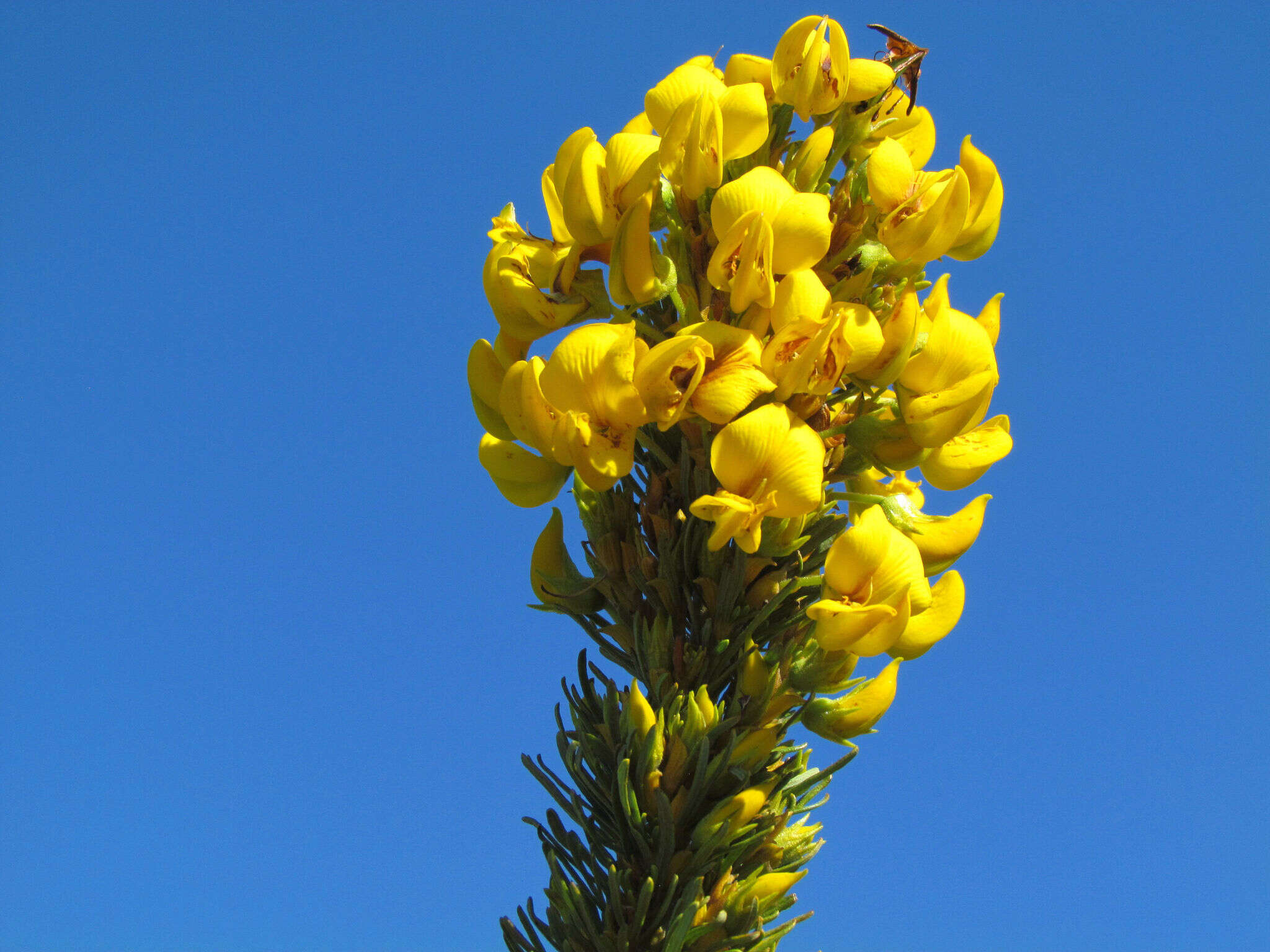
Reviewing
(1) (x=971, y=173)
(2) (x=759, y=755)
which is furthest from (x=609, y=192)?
(2) (x=759, y=755)

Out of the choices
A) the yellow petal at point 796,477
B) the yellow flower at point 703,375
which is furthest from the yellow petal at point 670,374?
the yellow petal at point 796,477

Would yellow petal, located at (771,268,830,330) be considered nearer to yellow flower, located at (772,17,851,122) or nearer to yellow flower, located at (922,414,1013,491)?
yellow flower, located at (922,414,1013,491)

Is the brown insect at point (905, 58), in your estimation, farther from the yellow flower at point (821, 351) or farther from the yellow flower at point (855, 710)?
the yellow flower at point (855, 710)

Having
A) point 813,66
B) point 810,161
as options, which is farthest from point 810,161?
point 813,66

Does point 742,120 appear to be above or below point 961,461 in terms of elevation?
above

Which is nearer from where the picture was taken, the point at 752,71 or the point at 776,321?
the point at 776,321

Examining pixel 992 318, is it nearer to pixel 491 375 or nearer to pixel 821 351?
pixel 821 351

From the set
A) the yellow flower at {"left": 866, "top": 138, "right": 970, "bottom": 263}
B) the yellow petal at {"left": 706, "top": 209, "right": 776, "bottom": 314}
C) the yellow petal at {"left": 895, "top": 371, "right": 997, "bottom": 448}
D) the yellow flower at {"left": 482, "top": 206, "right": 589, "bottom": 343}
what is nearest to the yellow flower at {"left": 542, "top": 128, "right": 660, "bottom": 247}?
the yellow flower at {"left": 482, "top": 206, "right": 589, "bottom": 343}
